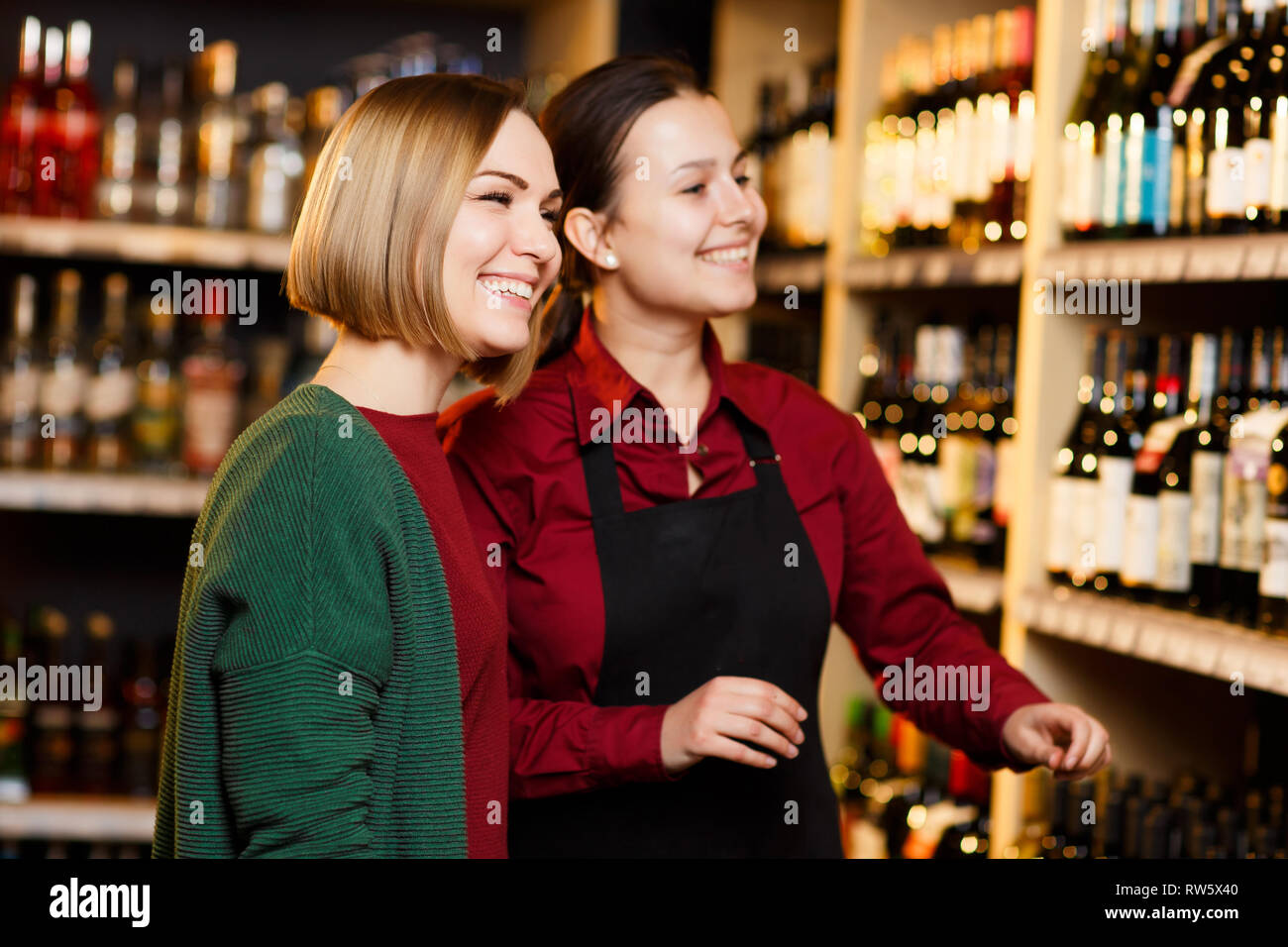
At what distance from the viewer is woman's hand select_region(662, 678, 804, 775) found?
109cm

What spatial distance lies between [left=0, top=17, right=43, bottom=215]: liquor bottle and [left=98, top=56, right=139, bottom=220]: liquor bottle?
124mm

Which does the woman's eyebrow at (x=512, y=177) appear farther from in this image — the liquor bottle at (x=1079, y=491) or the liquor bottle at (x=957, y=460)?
the liquor bottle at (x=957, y=460)

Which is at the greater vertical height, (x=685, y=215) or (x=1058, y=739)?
(x=685, y=215)

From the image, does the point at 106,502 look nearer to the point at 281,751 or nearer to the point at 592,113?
the point at 592,113

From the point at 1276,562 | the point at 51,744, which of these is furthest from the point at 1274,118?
the point at 51,744

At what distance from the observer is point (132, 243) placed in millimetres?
2271

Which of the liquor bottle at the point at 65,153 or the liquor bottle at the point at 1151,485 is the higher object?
the liquor bottle at the point at 65,153

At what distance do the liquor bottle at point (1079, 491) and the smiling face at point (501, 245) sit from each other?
896 mm

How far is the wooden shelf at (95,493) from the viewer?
2.23 metres

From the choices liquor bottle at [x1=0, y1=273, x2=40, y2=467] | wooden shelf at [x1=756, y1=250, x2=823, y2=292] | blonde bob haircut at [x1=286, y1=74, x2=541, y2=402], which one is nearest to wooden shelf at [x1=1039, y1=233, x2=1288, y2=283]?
wooden shelf at [x1=756, y1=250, x2=823, y2=292]

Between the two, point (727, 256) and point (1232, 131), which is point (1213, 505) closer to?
point (1232, 131)

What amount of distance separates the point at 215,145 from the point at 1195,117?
170 centimetres

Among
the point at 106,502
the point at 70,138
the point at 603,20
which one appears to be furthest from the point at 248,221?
the point at 603,20

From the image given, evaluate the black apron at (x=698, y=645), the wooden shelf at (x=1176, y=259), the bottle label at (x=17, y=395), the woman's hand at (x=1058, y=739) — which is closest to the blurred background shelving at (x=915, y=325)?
the wooden shelf at (x=1176, y=259)
